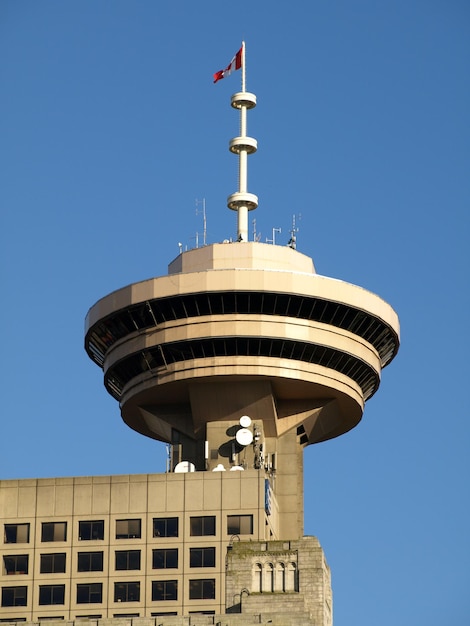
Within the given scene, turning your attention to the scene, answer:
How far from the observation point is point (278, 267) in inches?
7416

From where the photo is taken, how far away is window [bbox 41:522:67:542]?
580 ft

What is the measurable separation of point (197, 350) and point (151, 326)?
173 inches

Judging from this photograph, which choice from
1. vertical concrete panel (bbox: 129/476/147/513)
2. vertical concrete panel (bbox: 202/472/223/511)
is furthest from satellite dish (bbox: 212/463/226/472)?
vertical concrete panel (bbox: 129/476/147/513)

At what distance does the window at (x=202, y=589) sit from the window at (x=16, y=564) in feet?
43.5

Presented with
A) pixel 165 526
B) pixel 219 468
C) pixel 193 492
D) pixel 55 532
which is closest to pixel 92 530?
pixel 55 532

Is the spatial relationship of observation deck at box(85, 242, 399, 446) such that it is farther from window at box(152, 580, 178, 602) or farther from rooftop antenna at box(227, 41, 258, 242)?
window at box(152, 580, 178, 602)

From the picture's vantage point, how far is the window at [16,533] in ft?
582

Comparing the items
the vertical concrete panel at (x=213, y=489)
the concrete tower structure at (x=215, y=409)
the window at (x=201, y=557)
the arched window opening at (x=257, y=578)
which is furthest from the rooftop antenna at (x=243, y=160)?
the arched window opening at (x=257, y=578)

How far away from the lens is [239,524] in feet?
575

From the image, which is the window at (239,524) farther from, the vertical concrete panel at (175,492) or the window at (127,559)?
the window at (127,559)

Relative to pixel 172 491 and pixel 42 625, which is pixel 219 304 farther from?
pixel 42 625

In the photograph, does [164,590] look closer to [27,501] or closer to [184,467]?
[184,467]

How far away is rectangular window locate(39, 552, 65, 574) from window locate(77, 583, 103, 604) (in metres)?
2.53

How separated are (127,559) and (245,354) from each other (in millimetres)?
20028
